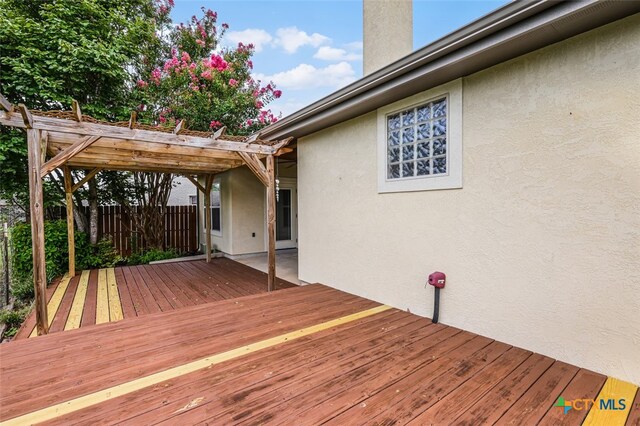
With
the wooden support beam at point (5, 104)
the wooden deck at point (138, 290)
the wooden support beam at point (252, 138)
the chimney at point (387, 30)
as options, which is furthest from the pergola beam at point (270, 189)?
the chimney at point (387, 30)

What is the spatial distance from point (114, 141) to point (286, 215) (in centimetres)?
552

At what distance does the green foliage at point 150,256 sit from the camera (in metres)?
8.24

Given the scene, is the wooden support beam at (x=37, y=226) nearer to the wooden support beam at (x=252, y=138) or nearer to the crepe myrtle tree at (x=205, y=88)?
the wooden support beam at (x=252, y=138)

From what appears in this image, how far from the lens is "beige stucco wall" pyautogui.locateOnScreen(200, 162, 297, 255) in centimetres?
843

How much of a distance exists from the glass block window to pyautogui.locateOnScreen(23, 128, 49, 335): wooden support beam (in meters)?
4.34

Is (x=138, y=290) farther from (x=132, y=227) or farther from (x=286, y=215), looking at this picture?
(x=286, y=215)

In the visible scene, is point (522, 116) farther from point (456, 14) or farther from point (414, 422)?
point (456, 14)

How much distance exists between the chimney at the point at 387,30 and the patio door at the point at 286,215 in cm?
427

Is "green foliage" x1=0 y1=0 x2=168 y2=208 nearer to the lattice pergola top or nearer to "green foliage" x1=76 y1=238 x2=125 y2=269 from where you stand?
"green foliage" x1=76 y1=238 x2=125 y2=269

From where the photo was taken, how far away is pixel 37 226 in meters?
3.50

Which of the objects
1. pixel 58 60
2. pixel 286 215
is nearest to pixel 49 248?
pixel 58 60

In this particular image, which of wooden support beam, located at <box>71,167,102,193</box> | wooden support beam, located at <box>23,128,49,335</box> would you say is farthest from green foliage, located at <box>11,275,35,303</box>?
wooden support beam, located at <box>23,128,49,335</box>

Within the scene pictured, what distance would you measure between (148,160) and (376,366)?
5.74 m

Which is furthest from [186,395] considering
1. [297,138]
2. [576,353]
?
[297,138]
